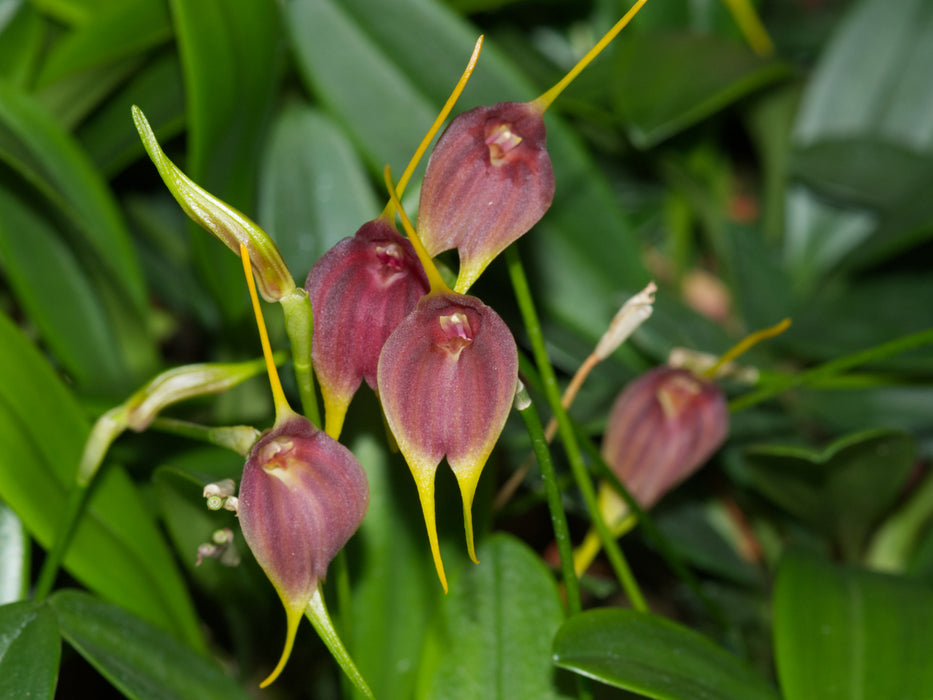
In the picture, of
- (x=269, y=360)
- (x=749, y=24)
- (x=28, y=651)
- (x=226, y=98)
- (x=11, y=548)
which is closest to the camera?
(x=269, y=360)

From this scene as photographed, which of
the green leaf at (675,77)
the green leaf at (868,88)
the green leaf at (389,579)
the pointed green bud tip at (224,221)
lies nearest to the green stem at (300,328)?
the pointed green bud tip at (224,221)

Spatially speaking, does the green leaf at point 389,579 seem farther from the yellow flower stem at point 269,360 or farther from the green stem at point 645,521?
the yellow flower stem at point 269,360

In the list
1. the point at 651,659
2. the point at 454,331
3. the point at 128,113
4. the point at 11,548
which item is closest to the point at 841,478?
the point at 651,659

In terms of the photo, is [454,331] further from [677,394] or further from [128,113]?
[128,113]

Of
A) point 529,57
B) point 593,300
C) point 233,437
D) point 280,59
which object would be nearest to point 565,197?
point 593,300

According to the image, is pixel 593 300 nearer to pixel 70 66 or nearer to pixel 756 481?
pixel 756 481
